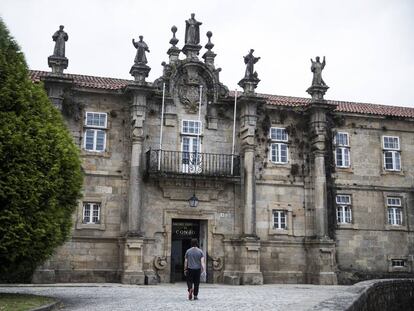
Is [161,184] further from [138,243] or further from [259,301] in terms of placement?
[259,301]

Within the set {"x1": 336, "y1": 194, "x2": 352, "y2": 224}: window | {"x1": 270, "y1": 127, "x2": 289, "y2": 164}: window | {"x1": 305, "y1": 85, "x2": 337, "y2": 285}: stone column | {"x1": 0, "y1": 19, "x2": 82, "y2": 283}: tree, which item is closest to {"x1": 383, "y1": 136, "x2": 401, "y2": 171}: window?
{"x1": 336, "y1": 194, "x2": 352, "y2": 224}: window

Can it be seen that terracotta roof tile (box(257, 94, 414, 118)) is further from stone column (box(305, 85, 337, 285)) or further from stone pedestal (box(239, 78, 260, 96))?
stone pedestal (box(239, 78, 260, 96))

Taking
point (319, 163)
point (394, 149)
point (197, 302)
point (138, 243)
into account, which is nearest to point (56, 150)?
point (197, 302)

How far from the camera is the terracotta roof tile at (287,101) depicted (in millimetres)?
22734

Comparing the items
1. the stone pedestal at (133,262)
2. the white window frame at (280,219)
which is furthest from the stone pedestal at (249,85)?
the stone pedestal at (133,262)

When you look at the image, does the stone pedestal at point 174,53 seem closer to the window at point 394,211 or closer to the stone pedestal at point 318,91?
the stone pedestal at point 318,91

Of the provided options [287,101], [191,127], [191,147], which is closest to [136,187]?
[191,147]

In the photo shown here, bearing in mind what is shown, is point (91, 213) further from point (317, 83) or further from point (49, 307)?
point (317, 83)

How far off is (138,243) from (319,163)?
28.6 ft

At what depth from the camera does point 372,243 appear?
977 inches

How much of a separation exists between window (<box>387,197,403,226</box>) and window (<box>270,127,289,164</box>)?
5330 millimetres

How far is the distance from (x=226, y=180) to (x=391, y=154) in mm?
8328

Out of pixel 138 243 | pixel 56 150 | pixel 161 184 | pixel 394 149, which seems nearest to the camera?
pixel 56 150

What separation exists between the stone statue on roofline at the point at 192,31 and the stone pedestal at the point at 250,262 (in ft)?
28.6
